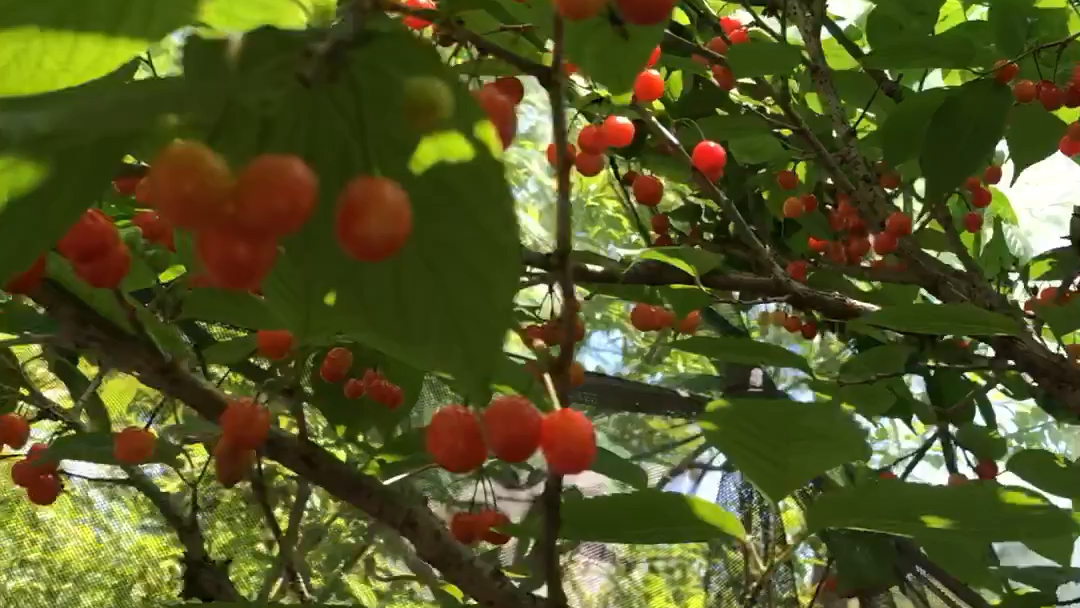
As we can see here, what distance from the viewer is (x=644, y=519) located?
351 millimetres

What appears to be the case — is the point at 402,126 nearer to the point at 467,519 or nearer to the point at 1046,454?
the point at 467,519

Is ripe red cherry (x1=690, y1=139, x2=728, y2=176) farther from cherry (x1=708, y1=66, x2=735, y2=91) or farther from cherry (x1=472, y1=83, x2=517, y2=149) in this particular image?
cherry (x1=472, y1=83, x2=517, y2=149)

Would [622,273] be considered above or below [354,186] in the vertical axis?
above

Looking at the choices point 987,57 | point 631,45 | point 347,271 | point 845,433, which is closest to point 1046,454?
point 987,57

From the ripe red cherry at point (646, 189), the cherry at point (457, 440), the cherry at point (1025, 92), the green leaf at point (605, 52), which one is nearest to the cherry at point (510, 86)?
the green leaf at point (605, 52)

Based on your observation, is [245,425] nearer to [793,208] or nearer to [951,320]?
[951,320]

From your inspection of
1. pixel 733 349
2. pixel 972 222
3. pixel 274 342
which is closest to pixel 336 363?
pixel 274 342

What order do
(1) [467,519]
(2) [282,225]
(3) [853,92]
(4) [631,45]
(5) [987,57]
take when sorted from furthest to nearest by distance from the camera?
(3) [853,92] < (5) [987,57] < (1) [467,519] < (4) [631,45] < (2) [282,225]

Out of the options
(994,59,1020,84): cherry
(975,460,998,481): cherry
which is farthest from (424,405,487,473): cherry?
(975,460,998,481): cherry

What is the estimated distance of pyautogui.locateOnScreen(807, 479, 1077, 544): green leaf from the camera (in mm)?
350

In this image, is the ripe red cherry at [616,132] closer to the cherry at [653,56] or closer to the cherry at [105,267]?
the cherry at [653,56]

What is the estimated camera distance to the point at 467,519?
1.78 feet

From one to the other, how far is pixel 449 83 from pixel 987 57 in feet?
2.09

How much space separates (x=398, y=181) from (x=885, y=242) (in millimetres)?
600
